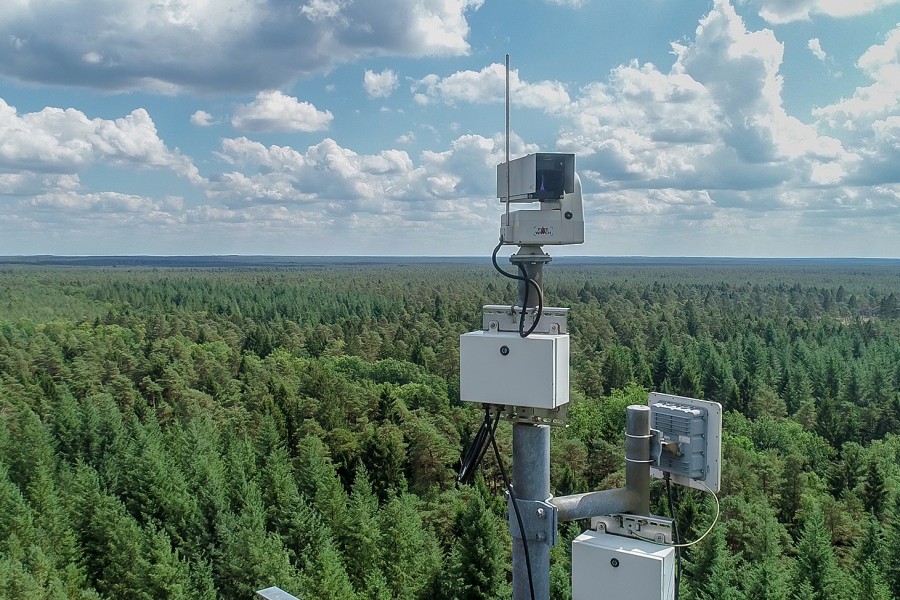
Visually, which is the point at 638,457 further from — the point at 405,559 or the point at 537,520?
the point at 405,559

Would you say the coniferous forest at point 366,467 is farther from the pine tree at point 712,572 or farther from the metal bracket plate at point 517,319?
the metal bracket plate at point 517,319

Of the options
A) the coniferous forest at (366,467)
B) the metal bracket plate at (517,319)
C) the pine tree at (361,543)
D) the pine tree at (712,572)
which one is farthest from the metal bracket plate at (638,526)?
the pine tree at (361,543)

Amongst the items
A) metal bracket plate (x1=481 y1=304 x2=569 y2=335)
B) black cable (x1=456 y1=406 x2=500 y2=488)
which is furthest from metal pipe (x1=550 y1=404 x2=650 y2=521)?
metal bracket plate (x1=481 y1=304 x2=569 y2=335)

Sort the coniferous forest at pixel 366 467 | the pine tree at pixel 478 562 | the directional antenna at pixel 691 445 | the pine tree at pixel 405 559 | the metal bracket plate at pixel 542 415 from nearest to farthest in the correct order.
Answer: the metal bracket plate at pixel 542 415
the directional antenna at pixel 691 445
the pine tree at pixel 478 562
the coniferous forest at pixel 366 467
the pine tree at pixel 405 559

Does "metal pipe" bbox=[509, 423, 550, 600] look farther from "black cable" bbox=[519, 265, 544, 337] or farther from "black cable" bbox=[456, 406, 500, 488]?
"black cable" bbox=[519, 265, 544, 337]

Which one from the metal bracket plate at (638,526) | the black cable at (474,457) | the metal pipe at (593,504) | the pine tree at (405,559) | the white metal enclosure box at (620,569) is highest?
the black cable at (474,457)

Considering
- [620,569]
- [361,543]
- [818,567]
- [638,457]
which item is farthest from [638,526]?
[361,543]
